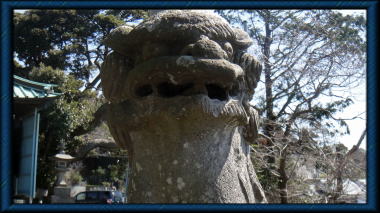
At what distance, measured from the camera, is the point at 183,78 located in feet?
6.09

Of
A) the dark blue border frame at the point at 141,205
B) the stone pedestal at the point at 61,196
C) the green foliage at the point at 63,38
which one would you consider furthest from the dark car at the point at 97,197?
the dark blue border frame at the point at 141,205

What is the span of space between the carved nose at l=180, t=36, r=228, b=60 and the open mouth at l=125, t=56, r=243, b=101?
35 mm

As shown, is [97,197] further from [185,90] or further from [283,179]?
[185,90]

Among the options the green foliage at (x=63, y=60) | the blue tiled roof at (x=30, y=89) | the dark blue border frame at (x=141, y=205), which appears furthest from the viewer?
the green foliage at (x=63, y=60)

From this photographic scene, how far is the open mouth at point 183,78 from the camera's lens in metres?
1.83

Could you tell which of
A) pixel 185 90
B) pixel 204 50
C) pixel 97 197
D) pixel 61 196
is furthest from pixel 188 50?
pixel 61 196

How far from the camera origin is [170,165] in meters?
1.87

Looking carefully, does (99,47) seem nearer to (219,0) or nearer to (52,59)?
(52,59)

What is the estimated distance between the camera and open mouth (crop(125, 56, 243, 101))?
72.0 inches

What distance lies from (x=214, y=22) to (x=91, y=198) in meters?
9.52

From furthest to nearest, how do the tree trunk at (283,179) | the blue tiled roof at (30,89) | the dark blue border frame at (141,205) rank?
the tree trunk at (283,179) → the blue tiled roof at (30,89) → the dark blue border frame at (141,205)

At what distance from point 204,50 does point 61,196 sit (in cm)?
1028

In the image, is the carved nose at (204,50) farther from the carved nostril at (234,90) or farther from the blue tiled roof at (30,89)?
the blue tiled roof at (30,89)

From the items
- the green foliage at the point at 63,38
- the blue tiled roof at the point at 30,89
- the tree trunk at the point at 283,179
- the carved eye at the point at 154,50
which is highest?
the green foliage at the point at 63,38
